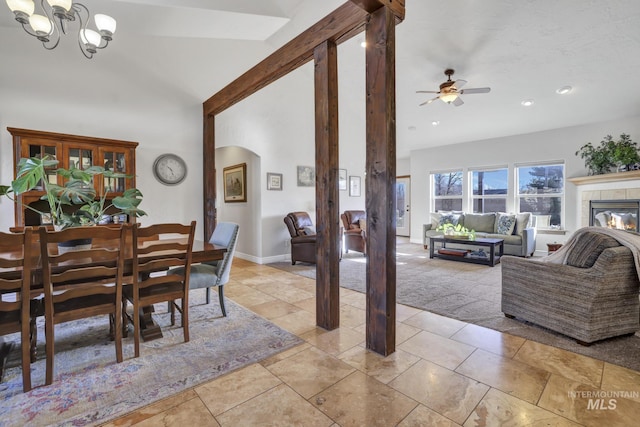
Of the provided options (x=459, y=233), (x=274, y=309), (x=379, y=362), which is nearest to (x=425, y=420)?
(x=379, y=362)

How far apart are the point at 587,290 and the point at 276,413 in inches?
89.6

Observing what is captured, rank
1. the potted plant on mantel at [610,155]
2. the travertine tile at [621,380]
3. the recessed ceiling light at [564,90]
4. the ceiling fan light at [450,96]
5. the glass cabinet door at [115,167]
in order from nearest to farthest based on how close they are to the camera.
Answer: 1. the travertine tile at [621,380]
2. the glass cabinet door at [115,167]
3. the ceiling fan light at [450,96]
4. the recessed ceiling light at [564,90]
5. the potted plant on mantel at [610,155]

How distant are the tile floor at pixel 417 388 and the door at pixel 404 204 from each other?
6550mm

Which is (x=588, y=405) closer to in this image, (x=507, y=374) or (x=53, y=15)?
(x=507, y=374)

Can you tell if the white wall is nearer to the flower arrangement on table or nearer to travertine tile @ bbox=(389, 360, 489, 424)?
the flower arrangement on table

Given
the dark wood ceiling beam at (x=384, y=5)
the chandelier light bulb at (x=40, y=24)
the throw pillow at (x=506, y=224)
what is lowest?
the throw pillow at (x=506, y=224)

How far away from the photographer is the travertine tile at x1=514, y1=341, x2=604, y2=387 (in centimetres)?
180

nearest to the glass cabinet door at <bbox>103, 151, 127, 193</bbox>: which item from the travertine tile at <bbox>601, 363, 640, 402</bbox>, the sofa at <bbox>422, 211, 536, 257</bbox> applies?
the travertine tile at <bbox>601, 363, 640, 402</bbox>

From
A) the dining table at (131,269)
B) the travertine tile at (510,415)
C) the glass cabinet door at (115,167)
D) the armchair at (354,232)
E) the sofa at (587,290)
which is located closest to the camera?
the travertine tile at (510,415)

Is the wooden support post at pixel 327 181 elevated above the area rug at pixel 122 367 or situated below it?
above

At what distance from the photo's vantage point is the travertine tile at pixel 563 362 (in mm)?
1797

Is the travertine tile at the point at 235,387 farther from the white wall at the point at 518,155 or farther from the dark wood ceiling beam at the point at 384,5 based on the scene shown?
the white wall at the point at 518,155

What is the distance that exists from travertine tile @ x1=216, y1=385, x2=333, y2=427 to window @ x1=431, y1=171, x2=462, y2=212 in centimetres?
678

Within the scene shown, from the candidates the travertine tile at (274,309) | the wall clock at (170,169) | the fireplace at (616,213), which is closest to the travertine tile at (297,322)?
the travertine tile at (274,309)
